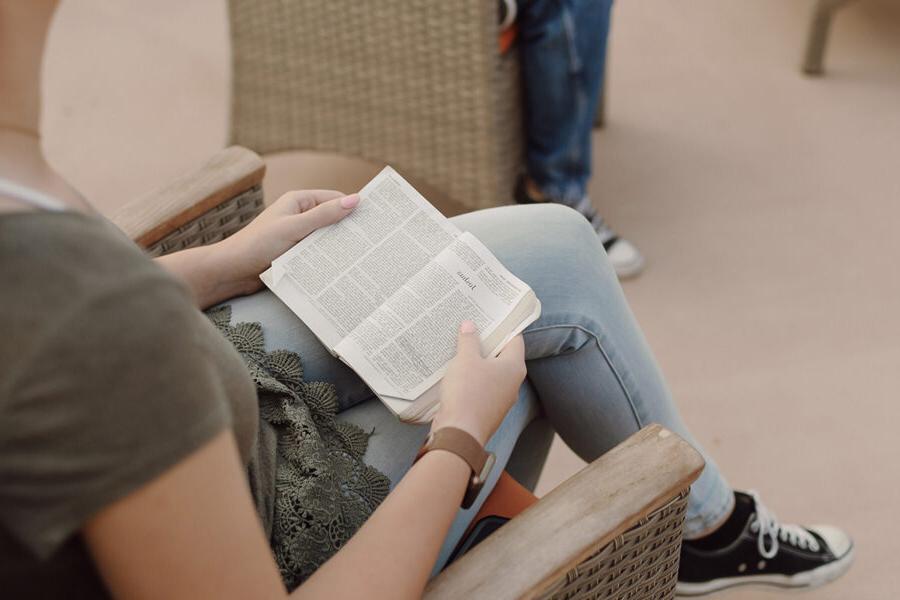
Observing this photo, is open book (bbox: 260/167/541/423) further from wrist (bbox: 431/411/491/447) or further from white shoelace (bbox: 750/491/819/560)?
white shoelace (bbox: 750/491/819/560)

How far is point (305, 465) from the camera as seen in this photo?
91 centimetres

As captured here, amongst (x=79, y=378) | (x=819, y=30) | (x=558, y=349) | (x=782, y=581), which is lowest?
(x=782, y=581)

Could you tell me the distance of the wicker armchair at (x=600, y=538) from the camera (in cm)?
79

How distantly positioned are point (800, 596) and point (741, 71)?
1295mm

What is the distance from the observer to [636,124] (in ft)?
7.30

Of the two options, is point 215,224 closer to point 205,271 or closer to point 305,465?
point 205,271

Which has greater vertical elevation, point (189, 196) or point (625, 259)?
point (189, 196)

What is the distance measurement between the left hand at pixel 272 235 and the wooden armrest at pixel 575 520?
364 millimetres

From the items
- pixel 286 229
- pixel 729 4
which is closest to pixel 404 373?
pixel 286 229

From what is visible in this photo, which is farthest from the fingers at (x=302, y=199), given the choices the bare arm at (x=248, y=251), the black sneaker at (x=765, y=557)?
the black sneaker at (x=765, y=557)

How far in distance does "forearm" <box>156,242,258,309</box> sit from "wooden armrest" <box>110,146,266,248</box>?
0.28ft

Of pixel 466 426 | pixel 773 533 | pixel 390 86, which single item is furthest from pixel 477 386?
pixel 390 86

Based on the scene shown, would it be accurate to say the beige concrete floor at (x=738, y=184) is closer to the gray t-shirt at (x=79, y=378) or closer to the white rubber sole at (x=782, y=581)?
the white rubber sole at (x=782, y=581)

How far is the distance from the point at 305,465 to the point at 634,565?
29 centimetres
